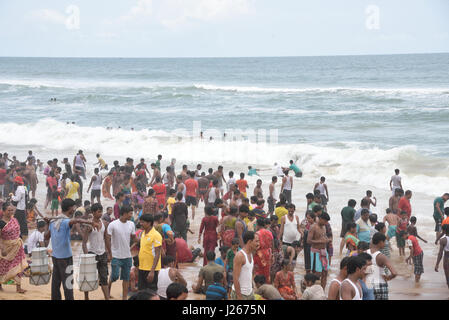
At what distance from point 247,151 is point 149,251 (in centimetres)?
2093

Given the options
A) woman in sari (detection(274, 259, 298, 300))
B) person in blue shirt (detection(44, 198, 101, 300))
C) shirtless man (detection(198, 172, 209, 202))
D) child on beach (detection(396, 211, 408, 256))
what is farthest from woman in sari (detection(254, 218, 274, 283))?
shirtless man (detection(198, 172, 209, 202))

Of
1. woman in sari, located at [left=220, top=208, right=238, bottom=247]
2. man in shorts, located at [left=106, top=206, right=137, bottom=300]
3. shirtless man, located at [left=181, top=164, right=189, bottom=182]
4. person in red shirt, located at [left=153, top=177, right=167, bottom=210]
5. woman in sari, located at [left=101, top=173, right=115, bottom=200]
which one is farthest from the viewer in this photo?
woman in sari, located at [left=101, top=173, right=115, bottom=200]

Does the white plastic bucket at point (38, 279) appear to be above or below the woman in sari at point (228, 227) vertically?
below

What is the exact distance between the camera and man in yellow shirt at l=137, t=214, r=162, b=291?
733 cm

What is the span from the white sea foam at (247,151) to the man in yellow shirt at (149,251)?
582 inches

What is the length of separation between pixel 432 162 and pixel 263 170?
24.9ft

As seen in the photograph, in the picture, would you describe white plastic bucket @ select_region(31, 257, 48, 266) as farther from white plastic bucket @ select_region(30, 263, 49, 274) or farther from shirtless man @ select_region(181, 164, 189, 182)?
shirtless man @ select_region(181, 164, 189, 182)

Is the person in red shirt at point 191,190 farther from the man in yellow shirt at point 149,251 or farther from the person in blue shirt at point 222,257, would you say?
the man in yellow shirt at point 149,251

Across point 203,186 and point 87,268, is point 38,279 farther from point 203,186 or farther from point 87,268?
point 203,186

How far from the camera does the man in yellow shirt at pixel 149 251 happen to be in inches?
289

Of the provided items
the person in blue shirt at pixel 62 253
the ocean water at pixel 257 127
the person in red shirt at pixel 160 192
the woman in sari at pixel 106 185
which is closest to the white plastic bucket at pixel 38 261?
the person in blue shirt at pixel 62 253

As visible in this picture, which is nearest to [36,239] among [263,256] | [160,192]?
[263,256]

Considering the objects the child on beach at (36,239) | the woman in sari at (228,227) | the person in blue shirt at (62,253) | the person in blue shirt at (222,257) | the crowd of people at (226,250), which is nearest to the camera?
the crowd of people at (226,250)

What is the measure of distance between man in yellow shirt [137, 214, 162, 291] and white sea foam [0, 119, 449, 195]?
14792 mm
